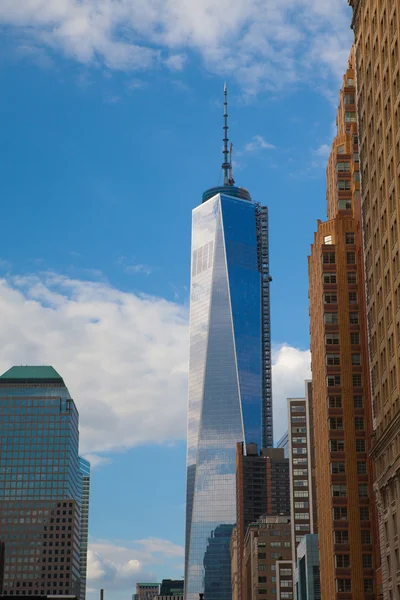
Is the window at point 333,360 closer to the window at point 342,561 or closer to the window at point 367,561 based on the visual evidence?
the window at point 342,561

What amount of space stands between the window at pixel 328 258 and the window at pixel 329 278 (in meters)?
1.82

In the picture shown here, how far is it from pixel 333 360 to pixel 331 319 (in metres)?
6.35

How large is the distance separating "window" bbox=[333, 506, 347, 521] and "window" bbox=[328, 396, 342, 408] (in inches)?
589

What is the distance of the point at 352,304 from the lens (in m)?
156

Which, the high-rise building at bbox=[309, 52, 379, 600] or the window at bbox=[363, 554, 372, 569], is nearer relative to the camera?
the window at bbox=[363, 554, 372, 569]

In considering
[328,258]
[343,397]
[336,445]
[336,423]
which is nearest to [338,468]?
[336,445]

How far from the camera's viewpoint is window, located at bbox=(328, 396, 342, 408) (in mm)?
152125

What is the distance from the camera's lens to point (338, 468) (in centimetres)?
14900

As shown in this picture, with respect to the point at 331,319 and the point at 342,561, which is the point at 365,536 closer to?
the point at 342,561

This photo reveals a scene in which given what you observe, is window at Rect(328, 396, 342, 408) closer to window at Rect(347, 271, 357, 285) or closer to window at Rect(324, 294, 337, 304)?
window at Rect(324, 294, 337, 304)

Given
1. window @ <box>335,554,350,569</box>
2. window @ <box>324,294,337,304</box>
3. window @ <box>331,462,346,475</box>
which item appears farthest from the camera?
window @ <box>324,294,337,304</box>

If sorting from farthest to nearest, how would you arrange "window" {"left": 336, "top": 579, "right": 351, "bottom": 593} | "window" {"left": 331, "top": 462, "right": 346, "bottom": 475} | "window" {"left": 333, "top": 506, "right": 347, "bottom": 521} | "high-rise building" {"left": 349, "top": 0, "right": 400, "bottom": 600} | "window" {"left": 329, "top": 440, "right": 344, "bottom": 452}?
"window" {"left": 329, "top": 440, "right": 344, "bottom": 452}
"window" {"left": 331, "top": 462, "right": 346, "bottom": 475}
"window" {"left": 333, "top": 506, "right": 347, "bottom": 521}
"window" {"left": 336, "top": 579, "right": 351, "bottom": 593}
"high-rise building" {"left": 349, "top": 0, "right": 400, "bottom": 600}

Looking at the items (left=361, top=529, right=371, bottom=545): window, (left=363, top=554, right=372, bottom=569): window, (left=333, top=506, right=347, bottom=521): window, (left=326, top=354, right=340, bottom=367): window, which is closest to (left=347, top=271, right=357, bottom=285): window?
(left=326, top=354, right=340, bottom=367): window

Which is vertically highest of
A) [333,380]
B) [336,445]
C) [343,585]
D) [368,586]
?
[333,380]
